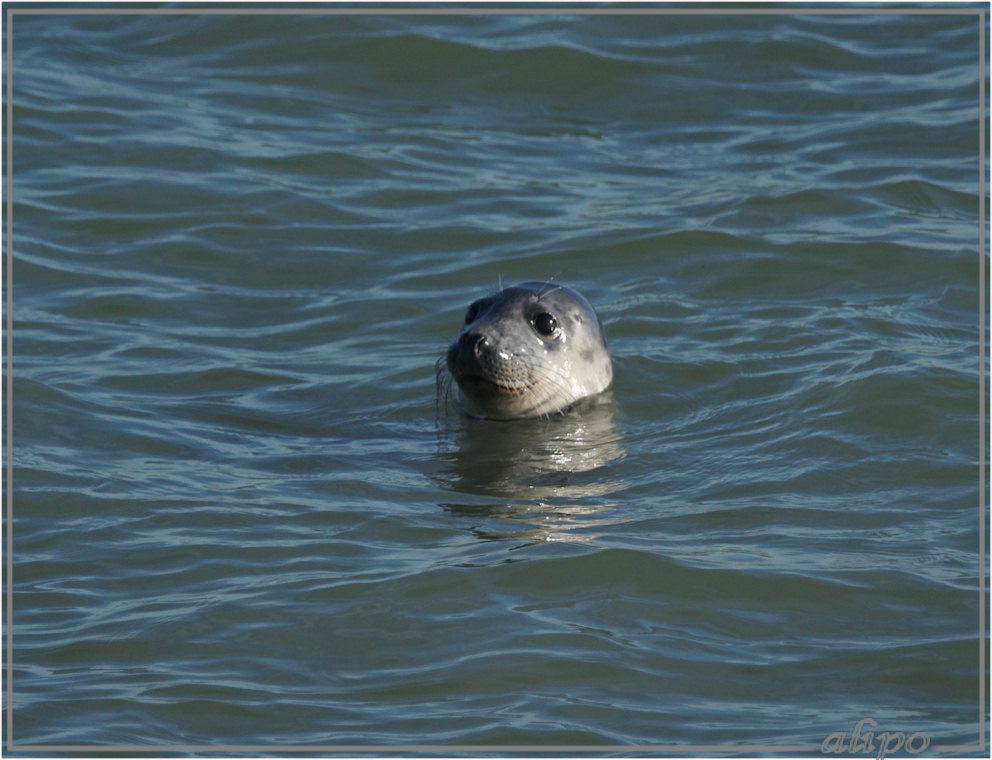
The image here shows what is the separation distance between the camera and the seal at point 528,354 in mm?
6957

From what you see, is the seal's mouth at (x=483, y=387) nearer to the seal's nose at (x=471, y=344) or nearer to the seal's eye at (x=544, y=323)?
the seal's nose at (x=471, y=344)

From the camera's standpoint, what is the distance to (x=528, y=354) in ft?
23.4

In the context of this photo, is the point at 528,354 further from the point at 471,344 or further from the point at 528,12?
the point at 528,12

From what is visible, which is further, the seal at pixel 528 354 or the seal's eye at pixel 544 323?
the seal's eye at pixel 544 323

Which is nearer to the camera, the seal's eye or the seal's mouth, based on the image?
the seal's mouth

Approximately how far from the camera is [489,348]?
6.91 metres

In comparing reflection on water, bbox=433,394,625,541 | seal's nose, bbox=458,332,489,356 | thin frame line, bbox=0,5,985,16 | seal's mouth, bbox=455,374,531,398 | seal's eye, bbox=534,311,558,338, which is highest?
thin frame line, bbox=0,5,985,16

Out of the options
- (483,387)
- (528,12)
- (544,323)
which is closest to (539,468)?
(483,387)

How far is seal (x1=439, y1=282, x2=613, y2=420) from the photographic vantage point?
696 centimetres

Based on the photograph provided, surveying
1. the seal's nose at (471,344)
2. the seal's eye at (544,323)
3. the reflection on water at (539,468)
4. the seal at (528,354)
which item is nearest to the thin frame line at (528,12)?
the seal at (528,354)

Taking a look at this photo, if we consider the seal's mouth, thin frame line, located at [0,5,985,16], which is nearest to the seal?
the seal's mouth

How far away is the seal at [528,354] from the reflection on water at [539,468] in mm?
80

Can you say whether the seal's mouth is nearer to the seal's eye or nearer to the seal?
the seal

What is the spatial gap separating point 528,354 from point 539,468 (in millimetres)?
683
